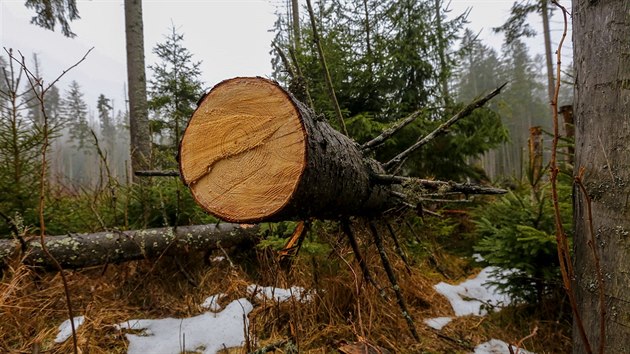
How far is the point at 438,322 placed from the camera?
2965mm

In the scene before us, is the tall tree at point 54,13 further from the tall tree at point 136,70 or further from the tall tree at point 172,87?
the tall tree at point 172,87

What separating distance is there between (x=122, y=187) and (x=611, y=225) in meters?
4.68

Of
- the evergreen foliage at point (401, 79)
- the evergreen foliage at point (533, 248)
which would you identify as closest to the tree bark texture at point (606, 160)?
the evergreen foliage at point (533, 248)

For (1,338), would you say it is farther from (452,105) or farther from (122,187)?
(452,105)

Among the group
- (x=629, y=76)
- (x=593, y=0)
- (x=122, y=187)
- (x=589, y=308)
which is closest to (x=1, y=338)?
(x=122, y=187)

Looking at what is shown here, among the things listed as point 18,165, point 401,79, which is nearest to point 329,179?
point 18,165

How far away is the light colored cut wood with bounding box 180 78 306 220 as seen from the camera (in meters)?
1.20

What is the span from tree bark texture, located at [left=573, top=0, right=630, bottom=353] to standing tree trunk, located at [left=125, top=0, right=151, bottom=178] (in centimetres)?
602

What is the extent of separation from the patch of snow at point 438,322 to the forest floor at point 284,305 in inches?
2.2

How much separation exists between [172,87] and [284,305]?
7582 millimetres

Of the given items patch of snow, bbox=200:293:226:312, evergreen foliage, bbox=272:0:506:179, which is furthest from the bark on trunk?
evergreen foliage, bbox=272:0:506:179

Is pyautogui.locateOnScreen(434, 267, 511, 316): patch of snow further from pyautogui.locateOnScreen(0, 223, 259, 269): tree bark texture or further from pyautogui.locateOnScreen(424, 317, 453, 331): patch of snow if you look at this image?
pyautogui.locateOnScreen(0, 223, 259, 269): tree bark texture

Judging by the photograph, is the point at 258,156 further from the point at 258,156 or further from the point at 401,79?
the point at 401,79

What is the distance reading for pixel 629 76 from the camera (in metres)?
1.64
